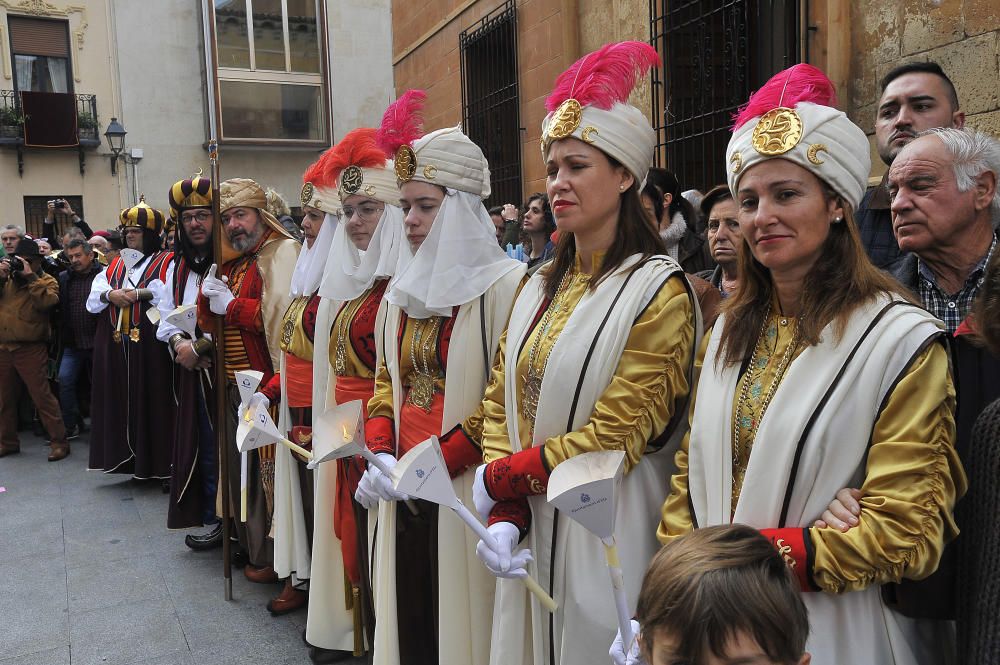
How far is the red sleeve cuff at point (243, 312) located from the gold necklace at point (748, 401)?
128 inches

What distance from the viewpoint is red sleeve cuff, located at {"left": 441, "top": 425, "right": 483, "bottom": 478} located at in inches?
106

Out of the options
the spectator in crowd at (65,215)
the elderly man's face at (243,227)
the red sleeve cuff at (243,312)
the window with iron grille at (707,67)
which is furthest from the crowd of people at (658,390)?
the spectator in crowd at (65,215)

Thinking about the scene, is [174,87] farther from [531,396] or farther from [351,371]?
[531,396]

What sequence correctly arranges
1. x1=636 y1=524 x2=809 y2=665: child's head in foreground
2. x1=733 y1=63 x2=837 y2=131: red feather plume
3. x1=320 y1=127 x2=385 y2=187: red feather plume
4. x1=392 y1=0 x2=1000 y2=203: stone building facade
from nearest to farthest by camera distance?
x1=636 y1=524 x2=809 y2=665: child's head in foreground → x1=733 y1=63 x2=837 y2=131: red feather plume → x1=320 y1=127 x2=385 y2=187: red feather plume → x1=392 y1=0 x2=1000 y2=203: stone building facade

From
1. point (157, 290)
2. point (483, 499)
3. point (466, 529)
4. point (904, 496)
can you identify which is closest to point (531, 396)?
point (483, 499)

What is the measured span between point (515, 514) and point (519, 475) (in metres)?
0.13

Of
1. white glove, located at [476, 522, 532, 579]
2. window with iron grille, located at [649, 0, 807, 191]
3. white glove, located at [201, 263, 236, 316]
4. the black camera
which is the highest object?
window with iron grille, located at [649, 0, 807, 191]

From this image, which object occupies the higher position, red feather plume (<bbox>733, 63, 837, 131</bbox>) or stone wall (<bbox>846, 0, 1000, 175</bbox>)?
stone wall (<bbox>846, 0, 1000, 175</bbox>)

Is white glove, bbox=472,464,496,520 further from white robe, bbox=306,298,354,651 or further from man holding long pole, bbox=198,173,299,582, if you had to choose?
man holding long pole, bbox=198,173,299,582

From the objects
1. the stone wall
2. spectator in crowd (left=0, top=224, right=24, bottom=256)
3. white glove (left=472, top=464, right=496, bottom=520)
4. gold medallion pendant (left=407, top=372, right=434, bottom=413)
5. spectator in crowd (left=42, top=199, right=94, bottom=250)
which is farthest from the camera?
spectator in crowd (left=42, top=199, right=94, bottom=250)

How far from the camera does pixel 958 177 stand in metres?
2.13

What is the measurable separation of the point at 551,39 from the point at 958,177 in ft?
18.3

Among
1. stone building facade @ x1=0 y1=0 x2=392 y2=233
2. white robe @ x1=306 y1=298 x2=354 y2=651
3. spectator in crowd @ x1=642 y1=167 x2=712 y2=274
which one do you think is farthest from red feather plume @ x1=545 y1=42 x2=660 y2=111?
stone building facade @ x1=0 y1=0 x2=392 y2=233

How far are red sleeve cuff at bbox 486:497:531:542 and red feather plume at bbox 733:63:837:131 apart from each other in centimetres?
120
